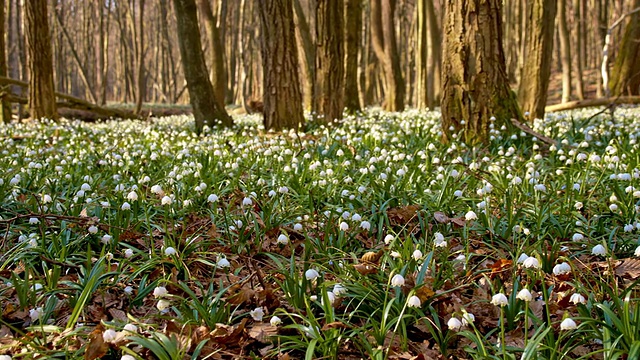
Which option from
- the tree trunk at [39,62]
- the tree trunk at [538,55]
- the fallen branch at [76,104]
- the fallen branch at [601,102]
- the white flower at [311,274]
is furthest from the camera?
the fallen branch at [76,104]

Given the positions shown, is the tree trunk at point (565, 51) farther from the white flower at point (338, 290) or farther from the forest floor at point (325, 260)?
the white flower at point (338, 290)

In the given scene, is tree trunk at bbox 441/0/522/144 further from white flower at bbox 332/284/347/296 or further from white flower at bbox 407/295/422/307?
white flower at bbox 407/295/422/307

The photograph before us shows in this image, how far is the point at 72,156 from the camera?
23.1 ft

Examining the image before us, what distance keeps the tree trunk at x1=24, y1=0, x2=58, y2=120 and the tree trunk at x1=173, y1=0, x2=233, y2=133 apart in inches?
122

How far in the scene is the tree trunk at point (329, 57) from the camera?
10.0 metres

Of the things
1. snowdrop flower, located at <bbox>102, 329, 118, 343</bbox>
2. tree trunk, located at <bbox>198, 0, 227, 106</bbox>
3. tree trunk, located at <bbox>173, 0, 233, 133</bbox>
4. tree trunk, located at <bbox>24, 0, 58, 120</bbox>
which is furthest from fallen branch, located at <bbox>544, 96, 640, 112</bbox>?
tree trunk, located at <bbox>24, 0, 58, 120</bbox>

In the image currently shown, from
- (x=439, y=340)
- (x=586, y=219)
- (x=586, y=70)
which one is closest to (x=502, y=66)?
(x=586, y=219)

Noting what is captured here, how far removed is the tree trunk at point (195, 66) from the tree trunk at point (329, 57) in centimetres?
→ 197

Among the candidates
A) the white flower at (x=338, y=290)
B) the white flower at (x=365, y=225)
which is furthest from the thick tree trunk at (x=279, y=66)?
the white flower at (x=338, y=290)

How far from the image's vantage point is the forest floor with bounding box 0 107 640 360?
8.64 feet

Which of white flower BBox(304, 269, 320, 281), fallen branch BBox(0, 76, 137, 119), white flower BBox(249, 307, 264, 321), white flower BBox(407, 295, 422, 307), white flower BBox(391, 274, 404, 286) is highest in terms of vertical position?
fallen branch BBox(0, 76, 137, 119)

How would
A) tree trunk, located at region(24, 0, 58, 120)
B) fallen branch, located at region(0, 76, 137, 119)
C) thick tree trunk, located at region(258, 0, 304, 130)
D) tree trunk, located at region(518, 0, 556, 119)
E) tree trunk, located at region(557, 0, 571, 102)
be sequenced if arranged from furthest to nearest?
tree trunk, located at region(557, 0, 571, 102) < fallen branch, located at region(0, 76, 137, 119) < tree trunk, located at region(24, 0, 58, 120) < tree trunk, located at region(518, 0, 556, 119) < thick tree trunk, located at region(258, 0, 304, 130)

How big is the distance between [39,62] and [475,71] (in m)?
8.91

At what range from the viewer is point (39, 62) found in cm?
1148
